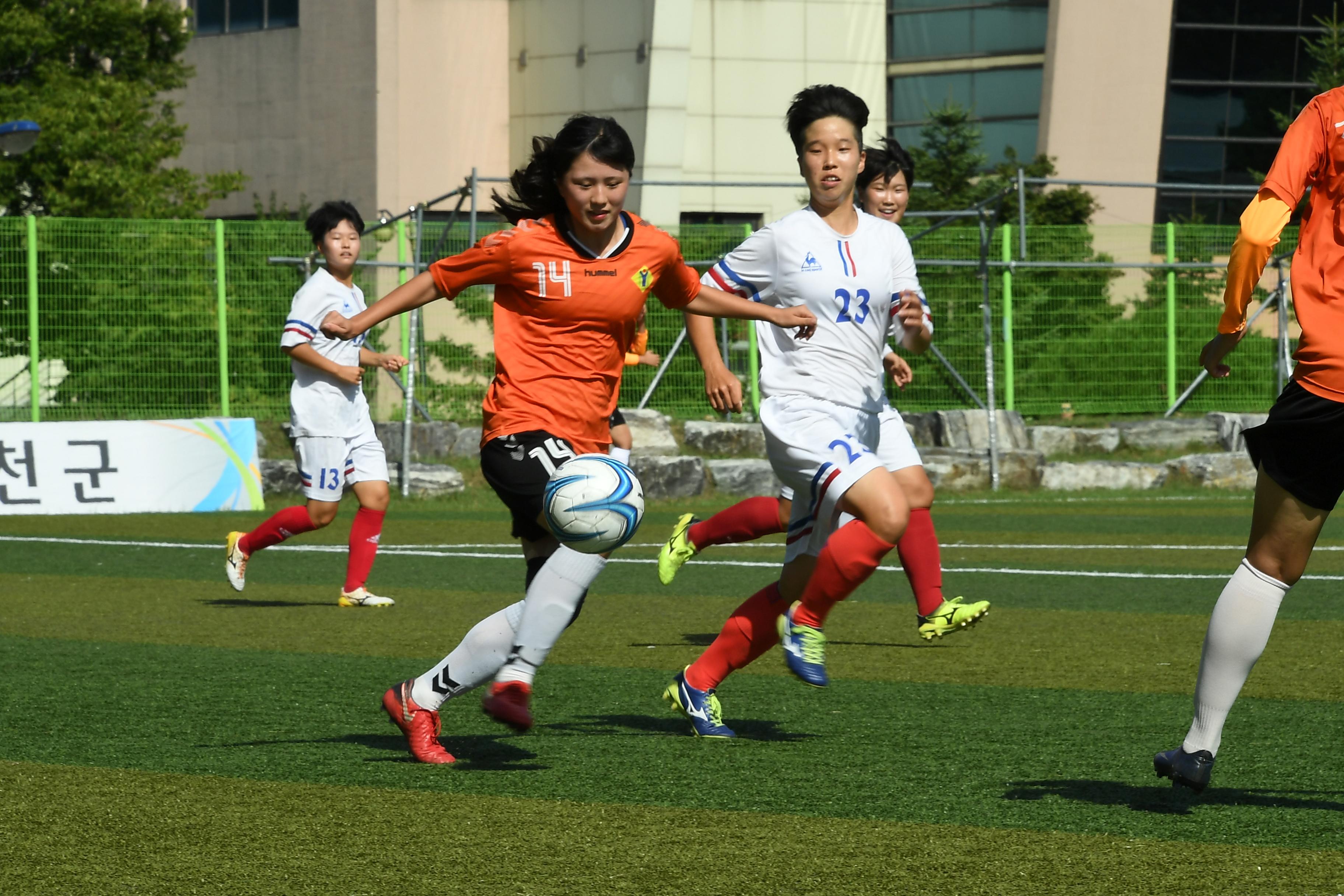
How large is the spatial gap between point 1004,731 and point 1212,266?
16654mm

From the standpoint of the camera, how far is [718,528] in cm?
793

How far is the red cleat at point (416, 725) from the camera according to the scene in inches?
203

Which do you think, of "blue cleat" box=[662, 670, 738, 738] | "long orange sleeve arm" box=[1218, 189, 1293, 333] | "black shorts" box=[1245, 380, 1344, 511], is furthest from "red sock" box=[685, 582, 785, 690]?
"long orange sleeve arm" box=[1218, 189, 1293, 333]

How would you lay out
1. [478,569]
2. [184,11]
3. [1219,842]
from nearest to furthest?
[1219,842], [478,569], [184,11]

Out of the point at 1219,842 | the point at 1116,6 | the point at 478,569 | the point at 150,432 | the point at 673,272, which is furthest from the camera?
the point at 1116,6

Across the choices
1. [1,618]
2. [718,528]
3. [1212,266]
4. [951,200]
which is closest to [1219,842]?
[718,528]

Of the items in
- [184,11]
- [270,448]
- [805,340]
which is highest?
[184,11]

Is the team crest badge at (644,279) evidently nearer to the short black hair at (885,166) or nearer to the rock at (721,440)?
the short black hair at (885,166)

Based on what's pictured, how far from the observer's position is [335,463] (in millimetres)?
9898

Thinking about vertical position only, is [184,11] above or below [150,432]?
above

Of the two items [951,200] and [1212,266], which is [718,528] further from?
[951,200]

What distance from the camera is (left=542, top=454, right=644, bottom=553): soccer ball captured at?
490 centimetres

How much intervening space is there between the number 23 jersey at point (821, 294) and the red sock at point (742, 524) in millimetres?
1808

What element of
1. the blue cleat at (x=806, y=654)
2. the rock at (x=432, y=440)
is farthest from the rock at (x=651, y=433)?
the blue cleat at (x=806, y=654)
